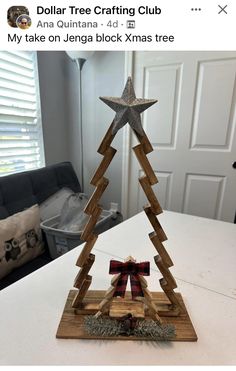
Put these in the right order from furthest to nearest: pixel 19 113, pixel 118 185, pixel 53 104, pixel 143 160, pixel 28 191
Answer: pixel 118 185, pixel 53 104, pixel 19 113, pixel 28 191, pixel 143 160

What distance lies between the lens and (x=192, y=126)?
1750 mm

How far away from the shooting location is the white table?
1.48 feet

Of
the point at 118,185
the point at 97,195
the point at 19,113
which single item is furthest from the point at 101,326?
the point at 118,185

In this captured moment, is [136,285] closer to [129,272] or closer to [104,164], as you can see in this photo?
[129,272]

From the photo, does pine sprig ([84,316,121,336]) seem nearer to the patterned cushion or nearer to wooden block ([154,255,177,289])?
wooden block ([154,255,177,289])

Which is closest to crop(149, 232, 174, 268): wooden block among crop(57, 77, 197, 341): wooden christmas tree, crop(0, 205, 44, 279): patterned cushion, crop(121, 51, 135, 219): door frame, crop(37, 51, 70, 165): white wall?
crop(57, 77, 197, 341): wooden christmas tree

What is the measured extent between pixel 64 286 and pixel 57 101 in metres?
1.76

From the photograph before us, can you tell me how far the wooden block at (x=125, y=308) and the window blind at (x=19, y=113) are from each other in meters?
1.32

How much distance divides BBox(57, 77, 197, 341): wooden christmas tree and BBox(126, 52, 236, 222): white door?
4.53ft

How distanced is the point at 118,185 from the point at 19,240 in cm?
120

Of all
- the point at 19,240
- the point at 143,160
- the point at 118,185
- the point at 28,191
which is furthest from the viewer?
the point at 118,185
